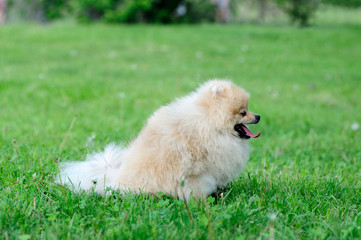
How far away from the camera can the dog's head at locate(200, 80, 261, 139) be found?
2.92 m

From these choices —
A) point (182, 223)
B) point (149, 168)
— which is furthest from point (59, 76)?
point (182, 223)

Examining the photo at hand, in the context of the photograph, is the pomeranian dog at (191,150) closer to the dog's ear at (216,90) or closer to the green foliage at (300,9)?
the dog's ear at (216,90)

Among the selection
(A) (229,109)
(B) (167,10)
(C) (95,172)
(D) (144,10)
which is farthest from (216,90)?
(B) (167,10)

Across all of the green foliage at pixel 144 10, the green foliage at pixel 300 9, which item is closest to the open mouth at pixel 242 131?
the green foliage at pixel 144 10

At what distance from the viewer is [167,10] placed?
19.4 metres

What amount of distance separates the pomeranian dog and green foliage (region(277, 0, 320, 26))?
1924 cm

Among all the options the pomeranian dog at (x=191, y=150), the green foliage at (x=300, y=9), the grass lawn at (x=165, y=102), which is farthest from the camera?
the green foliage at (x=300, y=9)

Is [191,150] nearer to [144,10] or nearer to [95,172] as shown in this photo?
[95,172]

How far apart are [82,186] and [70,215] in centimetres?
42

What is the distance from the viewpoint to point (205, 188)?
2.90 metres

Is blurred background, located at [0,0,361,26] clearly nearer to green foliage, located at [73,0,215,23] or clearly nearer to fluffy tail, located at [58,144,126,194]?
green foliage, located at [73,0,215,23]

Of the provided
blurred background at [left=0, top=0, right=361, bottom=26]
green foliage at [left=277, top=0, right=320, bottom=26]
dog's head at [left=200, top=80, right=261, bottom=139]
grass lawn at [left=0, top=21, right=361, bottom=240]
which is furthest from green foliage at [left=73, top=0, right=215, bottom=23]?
dog's head at [left=200, top=80, right=261, bottom=139]

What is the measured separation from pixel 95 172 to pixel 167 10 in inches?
673

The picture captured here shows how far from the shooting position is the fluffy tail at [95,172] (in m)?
3.04
